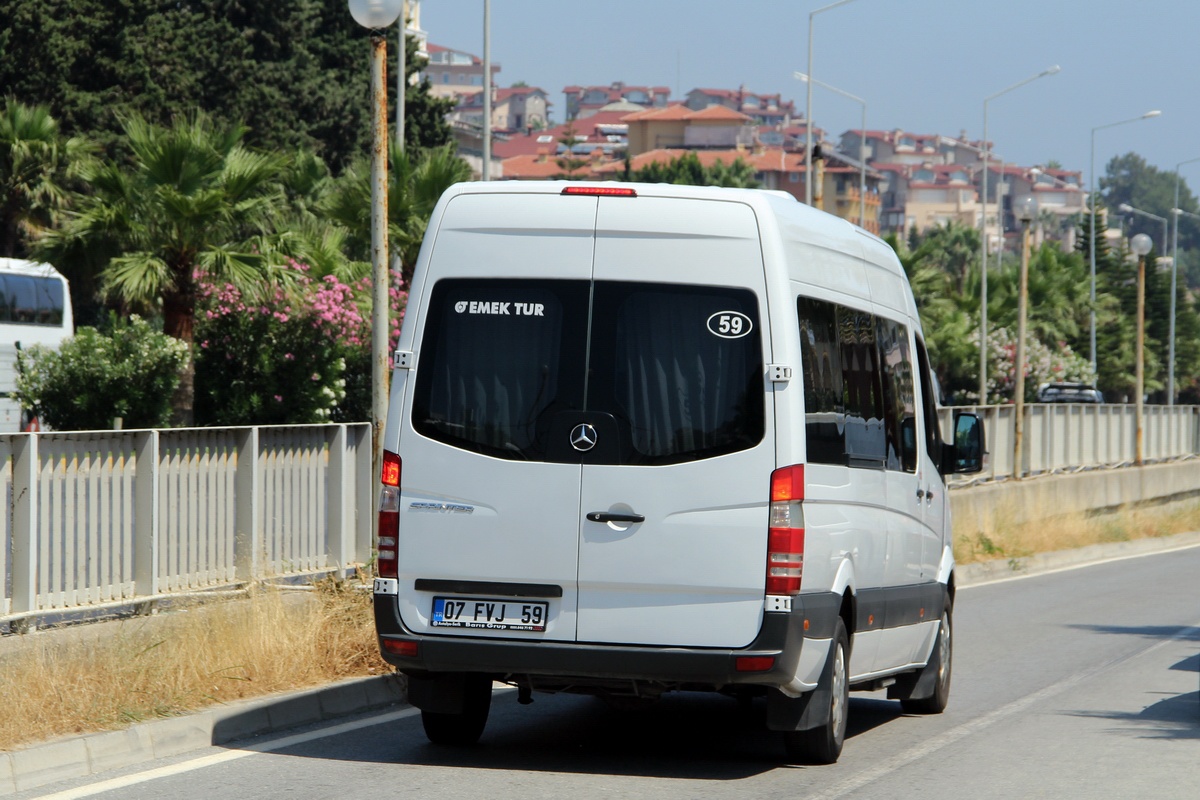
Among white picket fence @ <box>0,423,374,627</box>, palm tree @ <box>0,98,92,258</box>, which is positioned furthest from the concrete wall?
palm tree @ <box>0,98,92,258</box>

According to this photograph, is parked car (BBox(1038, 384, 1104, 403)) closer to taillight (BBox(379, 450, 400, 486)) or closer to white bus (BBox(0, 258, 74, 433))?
white bus (BBox(0, 258, 74, 433))

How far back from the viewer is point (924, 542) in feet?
33.9

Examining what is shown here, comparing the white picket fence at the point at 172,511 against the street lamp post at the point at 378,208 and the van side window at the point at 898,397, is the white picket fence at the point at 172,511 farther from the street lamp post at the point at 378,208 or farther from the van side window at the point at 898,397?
the van side window at the point at 898,397

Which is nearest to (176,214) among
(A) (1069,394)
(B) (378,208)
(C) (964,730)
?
(B) (378,208)

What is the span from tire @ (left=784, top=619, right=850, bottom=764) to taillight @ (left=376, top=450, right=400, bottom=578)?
2.02 m

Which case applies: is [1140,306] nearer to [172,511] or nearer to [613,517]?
[172,511]

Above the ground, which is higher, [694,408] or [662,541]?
[694,408]

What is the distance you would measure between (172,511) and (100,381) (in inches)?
593

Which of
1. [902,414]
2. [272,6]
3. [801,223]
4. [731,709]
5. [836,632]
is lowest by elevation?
[731,709]

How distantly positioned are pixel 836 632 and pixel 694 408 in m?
1.28

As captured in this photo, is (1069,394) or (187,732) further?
(1069,394)

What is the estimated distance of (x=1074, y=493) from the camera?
31.3 m

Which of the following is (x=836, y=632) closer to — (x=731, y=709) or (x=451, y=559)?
(x=451, y=559)

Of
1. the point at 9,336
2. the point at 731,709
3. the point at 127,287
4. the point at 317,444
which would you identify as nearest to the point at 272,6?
the point at 9,336
